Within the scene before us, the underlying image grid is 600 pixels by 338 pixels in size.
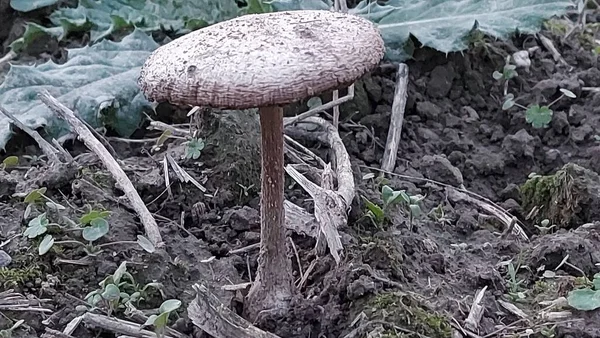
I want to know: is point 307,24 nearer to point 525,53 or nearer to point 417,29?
point 417,29

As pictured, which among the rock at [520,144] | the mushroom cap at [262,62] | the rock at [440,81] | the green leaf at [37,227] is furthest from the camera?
the rock at [440,81]

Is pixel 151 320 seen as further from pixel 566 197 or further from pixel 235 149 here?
pixel 566 197

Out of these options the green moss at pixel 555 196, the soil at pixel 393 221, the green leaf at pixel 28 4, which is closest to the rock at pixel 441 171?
the soil at pixel 393 221

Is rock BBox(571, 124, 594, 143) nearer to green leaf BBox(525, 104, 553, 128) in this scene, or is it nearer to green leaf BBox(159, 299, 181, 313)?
green leaf BBox(525, 104, 553, 128)

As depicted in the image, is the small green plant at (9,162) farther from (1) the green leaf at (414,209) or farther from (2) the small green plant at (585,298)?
(2) the small green plant at (585,298)

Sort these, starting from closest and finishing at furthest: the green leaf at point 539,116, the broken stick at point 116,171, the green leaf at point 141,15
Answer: the broken stick at point 116,171
the green leaf at point 539,116
the green leaf at point 141,15

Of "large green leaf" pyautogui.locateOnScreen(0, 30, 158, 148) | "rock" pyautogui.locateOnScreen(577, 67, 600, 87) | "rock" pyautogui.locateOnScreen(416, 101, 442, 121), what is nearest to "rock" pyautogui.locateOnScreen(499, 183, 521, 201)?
"rock" pyautogui.locateOnScreen(416, 101, 442, 121)

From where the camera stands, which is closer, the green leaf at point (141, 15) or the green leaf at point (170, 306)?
the green leaf at point (170, 306)

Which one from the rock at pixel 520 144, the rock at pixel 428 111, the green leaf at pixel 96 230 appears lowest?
the rock at pixel 520 144
